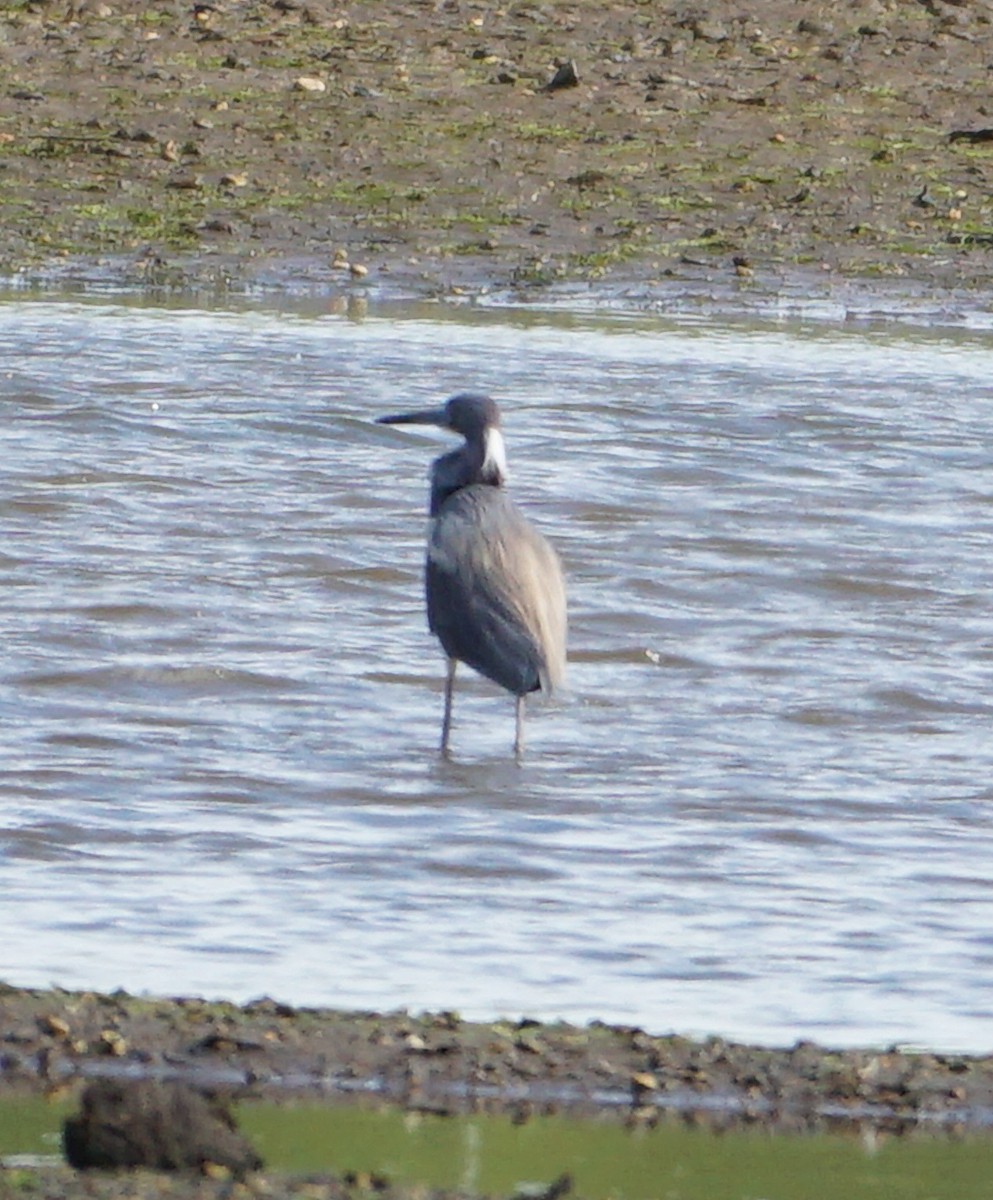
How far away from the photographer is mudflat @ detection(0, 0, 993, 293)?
14906 mm

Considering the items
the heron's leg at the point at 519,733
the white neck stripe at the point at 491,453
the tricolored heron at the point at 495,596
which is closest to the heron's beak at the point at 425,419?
the white neck stripe at the point at 491,453

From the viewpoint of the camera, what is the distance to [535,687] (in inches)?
307

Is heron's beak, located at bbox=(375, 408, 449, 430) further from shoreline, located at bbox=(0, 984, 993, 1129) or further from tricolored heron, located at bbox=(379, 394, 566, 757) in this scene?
shoreline, located at bbox=(0, 984, 993, 1129)

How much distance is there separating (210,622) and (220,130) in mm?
7667

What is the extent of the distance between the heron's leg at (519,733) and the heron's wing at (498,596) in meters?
0.04

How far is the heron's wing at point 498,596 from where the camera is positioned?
7.87 metres

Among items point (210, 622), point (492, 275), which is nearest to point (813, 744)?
point (210, 622)

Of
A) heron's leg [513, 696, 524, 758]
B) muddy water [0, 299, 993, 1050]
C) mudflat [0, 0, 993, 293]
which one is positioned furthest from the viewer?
mudflat [0, 0, 993, 293]

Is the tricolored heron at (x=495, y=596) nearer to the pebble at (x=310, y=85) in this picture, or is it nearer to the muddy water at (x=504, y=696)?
the muddy water at (x=504, y=696)

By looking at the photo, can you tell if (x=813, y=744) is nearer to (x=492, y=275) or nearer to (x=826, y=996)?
(x=826, y=996)

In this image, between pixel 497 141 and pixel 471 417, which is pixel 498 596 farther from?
pixel 497 141

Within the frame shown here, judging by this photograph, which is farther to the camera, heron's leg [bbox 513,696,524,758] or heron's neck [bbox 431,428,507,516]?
heron's neck [bbox 431,428,507,516]

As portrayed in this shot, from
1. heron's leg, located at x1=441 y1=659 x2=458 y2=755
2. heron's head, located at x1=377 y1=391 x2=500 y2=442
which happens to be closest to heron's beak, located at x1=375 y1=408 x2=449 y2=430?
heron's head, located at x1=377 y1=391 x2=500 y2=442

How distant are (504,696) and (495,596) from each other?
2.22 ft
